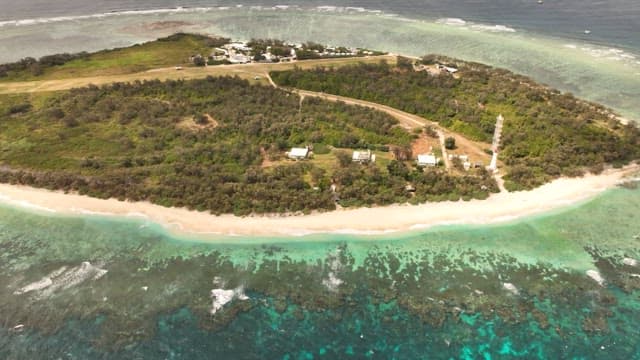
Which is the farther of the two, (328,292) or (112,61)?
(112,61)

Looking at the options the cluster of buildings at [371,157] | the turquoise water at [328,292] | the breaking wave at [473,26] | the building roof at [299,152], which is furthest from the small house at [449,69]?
the turquoise water at [328,292]

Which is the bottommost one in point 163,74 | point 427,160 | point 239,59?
point 427,160

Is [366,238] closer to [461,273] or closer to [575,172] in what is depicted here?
[461,273]

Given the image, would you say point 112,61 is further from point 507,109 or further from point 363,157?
point 507,109

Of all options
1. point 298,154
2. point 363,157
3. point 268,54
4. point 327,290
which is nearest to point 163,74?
point 268,54

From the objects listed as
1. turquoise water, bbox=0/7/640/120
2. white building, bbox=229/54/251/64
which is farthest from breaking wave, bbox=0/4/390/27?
white building, bbox=229/54/251/64

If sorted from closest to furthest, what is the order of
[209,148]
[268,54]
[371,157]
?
[371,157]
[209,148]
[268,54]
